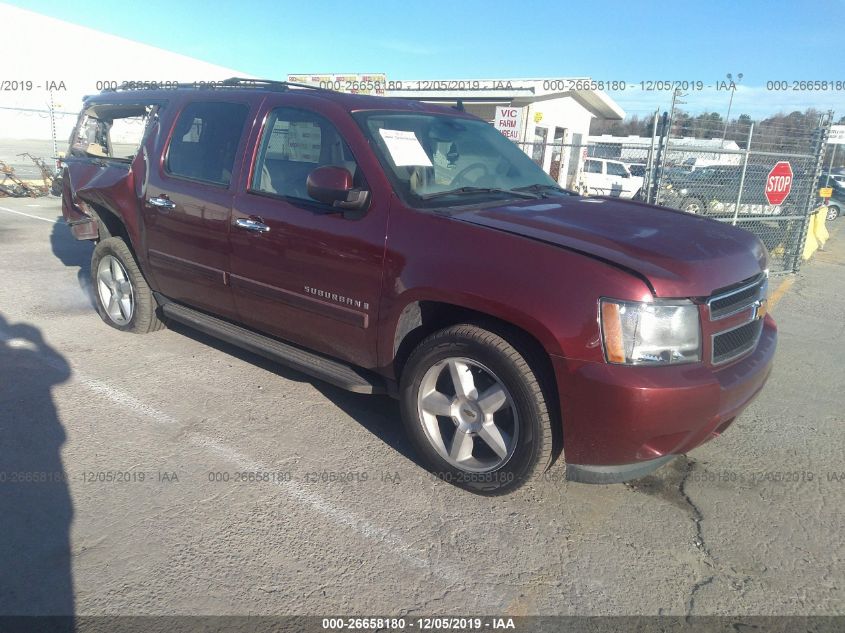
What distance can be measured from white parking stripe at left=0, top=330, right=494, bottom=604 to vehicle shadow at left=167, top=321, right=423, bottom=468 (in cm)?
63

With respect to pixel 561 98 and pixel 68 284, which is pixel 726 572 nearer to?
pixel 68 284

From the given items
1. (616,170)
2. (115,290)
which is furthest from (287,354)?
(616,170)

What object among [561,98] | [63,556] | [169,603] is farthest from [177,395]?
[561,98]

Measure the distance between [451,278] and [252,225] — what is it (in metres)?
1.48

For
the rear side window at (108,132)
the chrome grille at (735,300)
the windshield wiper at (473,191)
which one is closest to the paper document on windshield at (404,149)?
the windshield wiper at (473,191)

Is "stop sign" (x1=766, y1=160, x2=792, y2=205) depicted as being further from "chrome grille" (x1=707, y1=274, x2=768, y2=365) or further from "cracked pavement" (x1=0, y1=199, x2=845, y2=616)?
"chrome grille" (x1=707, y1=274, x2=768, y2=365)

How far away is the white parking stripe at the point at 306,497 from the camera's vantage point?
264 cm

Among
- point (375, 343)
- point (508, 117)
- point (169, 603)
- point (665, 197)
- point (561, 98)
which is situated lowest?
point (169, 603)

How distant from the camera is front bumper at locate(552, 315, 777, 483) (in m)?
2.58

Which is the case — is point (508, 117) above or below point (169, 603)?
above

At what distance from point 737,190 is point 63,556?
9.69m

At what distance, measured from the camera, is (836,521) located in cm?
310

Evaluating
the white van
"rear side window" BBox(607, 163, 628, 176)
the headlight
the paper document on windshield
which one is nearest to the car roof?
the paper document on windshield

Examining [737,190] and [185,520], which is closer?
[185,520]
